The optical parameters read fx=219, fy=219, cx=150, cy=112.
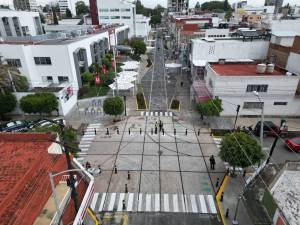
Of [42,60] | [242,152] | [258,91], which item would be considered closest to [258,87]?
[258,91]

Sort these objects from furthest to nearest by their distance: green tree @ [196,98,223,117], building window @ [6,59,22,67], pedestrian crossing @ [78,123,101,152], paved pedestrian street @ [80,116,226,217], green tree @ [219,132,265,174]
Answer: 1. building window @ [6,59,22,67]
2. green tree @ [196,98,223,117]
3. pedestrian crossing @ [78,123,101,152]
4. green tree @ [219,132,265,174]
5. paved pedestrian street @ [80,116,226,217]

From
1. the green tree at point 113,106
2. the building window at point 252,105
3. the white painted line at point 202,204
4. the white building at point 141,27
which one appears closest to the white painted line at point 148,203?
the white painted line at point 202,204

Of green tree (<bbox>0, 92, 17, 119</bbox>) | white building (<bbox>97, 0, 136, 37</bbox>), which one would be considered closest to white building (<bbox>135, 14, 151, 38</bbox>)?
white building (<bbox>97, 0, 136, 37</bbox>)

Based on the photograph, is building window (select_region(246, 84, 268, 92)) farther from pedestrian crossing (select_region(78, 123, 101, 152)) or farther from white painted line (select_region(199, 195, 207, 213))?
pedestrian crossing (select_region(78, 123, 101, 152))

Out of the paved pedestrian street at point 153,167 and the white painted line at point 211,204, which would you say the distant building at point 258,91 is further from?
the white painted line at point 211,204

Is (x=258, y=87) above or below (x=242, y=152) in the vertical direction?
above

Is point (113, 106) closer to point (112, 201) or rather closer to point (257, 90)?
point (112, 201)
